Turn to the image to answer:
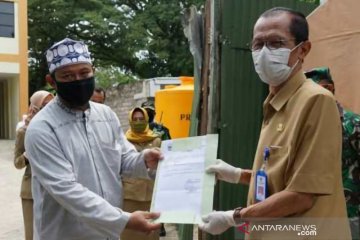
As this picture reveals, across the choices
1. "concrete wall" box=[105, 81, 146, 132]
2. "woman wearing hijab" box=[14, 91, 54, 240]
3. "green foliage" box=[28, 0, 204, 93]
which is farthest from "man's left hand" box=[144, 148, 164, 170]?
"green foliage" box=[28, 0, 204, 93]

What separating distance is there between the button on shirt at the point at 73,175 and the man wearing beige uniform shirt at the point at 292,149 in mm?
542

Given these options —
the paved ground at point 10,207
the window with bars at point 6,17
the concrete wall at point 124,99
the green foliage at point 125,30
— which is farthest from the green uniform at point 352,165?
the window with bars at point 6,17

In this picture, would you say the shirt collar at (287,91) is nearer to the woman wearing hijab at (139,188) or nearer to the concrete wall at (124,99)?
the woman wearing hijab at (139,188)

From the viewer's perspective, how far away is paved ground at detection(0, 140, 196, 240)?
21.9 ft

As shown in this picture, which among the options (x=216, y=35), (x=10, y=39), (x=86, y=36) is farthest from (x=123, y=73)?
(x=216, y=35)

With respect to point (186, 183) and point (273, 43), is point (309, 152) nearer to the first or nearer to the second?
point (273, 43)

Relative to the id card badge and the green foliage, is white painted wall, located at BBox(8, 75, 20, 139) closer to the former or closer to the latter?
the green foliage

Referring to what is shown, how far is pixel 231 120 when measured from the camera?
4.36m

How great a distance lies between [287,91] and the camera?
6.47ft

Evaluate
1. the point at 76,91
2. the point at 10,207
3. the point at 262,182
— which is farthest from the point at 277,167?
the point at 10,207

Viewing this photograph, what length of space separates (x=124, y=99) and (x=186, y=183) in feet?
45.4

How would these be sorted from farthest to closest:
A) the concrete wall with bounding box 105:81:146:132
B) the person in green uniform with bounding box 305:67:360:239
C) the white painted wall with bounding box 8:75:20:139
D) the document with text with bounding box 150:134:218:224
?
the white painted wall with bounding box 8:75:20:139 < the concrete wall with bounding box 105:81:146:132 < the person in green uniform with bounding box 305:67:360:239 < the document with text with bounding box 150:134:218:224

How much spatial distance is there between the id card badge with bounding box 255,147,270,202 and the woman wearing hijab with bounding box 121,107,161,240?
268 centimetres

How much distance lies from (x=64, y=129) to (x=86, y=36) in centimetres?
2140
